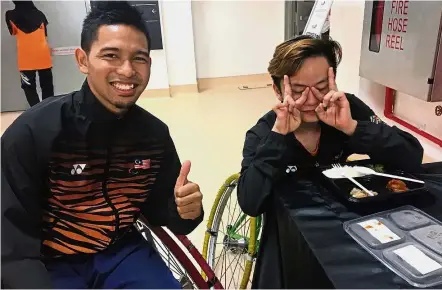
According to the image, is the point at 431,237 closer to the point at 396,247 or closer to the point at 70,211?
the point at 396,247

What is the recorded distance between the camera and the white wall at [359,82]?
2348 mm

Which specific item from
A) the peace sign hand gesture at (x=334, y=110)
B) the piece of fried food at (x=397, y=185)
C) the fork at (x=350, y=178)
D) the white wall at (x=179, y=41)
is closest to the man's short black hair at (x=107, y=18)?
the peace sign hand gesture at (x=334, y=110)

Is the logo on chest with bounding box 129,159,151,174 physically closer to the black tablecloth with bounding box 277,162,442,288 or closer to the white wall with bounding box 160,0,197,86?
the black tablecloth with bounding box 277,162,442,288

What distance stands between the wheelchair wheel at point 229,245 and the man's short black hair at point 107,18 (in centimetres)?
69

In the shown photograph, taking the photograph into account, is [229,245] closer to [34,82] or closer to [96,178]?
[96,178]

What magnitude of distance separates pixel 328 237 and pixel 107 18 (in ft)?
2.36

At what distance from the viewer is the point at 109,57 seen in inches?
37.7

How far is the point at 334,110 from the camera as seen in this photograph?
1115mm

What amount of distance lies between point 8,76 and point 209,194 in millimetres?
3235

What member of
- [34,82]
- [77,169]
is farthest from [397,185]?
[34,82]

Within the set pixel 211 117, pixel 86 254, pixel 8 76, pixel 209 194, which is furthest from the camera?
pixel 8 76

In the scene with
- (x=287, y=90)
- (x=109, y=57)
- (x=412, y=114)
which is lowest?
(x=412, y=114)

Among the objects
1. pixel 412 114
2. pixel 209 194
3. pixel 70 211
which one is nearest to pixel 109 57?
pixel 70 211

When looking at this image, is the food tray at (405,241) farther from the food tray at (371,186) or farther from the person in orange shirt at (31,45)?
the person in orange shirt at (31,45)
